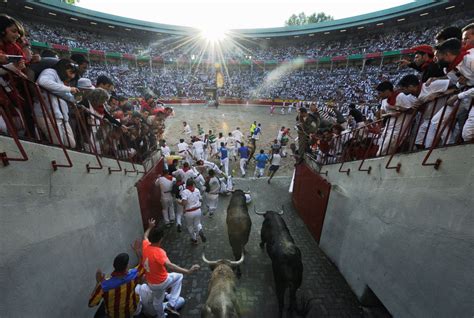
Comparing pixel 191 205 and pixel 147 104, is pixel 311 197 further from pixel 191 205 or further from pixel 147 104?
pixel 147 104

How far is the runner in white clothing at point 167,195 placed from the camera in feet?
22.2

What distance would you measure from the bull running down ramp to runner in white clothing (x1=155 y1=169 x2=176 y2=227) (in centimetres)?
38

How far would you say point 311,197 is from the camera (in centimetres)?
726

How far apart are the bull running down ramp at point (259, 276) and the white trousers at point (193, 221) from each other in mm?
407

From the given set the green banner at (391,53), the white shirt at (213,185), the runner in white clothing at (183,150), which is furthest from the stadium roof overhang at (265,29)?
the white shirt at (213,185)

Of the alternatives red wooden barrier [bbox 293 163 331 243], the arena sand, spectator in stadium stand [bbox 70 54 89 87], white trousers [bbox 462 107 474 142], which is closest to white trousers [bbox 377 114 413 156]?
white trousers [bbox 462 107 474 142]

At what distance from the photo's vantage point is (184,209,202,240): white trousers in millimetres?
6117

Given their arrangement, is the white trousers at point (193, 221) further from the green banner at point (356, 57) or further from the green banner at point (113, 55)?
the green banner at point (113, 55)

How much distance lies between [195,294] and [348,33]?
49.5 metres

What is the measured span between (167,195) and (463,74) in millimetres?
6811

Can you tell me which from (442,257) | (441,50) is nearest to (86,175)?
(442,257)

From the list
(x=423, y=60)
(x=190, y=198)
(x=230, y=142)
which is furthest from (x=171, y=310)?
(x=230, y=142)

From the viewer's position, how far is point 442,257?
9.17ft

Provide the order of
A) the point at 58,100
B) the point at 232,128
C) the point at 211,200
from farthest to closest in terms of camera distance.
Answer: the point at 232,128, the point at 211,200, the point at 58,100
